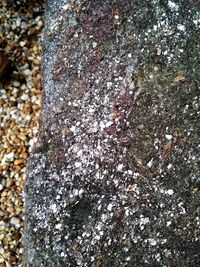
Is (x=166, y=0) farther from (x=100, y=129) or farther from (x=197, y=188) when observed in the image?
(x=197, y=188)

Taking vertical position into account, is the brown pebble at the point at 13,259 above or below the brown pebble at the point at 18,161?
below

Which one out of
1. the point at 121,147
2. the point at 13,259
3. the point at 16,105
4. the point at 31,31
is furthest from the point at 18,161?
the point at 121,147

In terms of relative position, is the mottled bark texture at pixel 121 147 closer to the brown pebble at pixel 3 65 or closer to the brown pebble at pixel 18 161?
the brown pebble at pixel 18 161

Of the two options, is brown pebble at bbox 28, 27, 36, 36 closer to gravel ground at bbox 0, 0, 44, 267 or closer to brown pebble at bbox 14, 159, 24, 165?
gravel ground at bbox 0, 0, 44, 267

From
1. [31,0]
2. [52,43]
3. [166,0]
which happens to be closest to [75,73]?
[52,43]

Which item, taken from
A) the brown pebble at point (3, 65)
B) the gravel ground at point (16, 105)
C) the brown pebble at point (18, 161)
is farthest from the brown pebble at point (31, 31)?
the brown pebble at point (18, 161)
